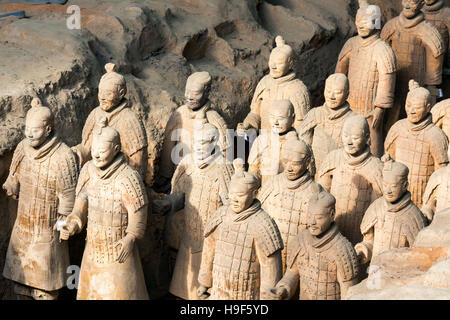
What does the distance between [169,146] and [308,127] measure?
115 cm

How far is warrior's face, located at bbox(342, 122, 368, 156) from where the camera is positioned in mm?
7266

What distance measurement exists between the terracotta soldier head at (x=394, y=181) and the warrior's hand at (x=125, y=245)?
1718 mm

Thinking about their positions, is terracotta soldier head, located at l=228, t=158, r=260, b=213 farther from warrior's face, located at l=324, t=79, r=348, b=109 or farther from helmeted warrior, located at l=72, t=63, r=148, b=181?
warrior's face, located at l=324, t=79, r=348, b=109

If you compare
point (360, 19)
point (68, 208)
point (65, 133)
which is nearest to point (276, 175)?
point (68, 208)

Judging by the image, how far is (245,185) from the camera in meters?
6.29

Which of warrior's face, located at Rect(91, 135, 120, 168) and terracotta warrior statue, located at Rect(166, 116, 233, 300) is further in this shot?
terracotta warrior statue, located at Rect(166, 116, 233, 300)

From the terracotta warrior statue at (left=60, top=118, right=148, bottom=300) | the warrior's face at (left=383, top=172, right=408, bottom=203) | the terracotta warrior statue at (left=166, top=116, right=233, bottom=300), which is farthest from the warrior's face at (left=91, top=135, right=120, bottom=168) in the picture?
the warrior's face at (left=383, top=172, right=408, bottom=203)

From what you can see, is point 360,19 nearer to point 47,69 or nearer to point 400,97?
point 400,97

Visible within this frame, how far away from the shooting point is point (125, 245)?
6750 millimetres

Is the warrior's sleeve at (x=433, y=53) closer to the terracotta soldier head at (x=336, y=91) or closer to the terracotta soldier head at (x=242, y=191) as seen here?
the terracotta soldier head at (x=336, y=91)

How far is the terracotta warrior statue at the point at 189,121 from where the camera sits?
7883 mm

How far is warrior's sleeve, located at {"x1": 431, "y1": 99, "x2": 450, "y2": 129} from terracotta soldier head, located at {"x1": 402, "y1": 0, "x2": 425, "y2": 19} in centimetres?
168

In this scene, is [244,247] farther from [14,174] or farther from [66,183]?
[14,174]

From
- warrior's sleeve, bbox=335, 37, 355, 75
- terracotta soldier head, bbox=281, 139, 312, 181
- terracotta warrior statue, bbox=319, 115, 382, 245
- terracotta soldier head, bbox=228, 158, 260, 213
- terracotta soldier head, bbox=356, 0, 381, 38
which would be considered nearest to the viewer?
terracotta soldier head, bbox=228, 158, 260, 213
